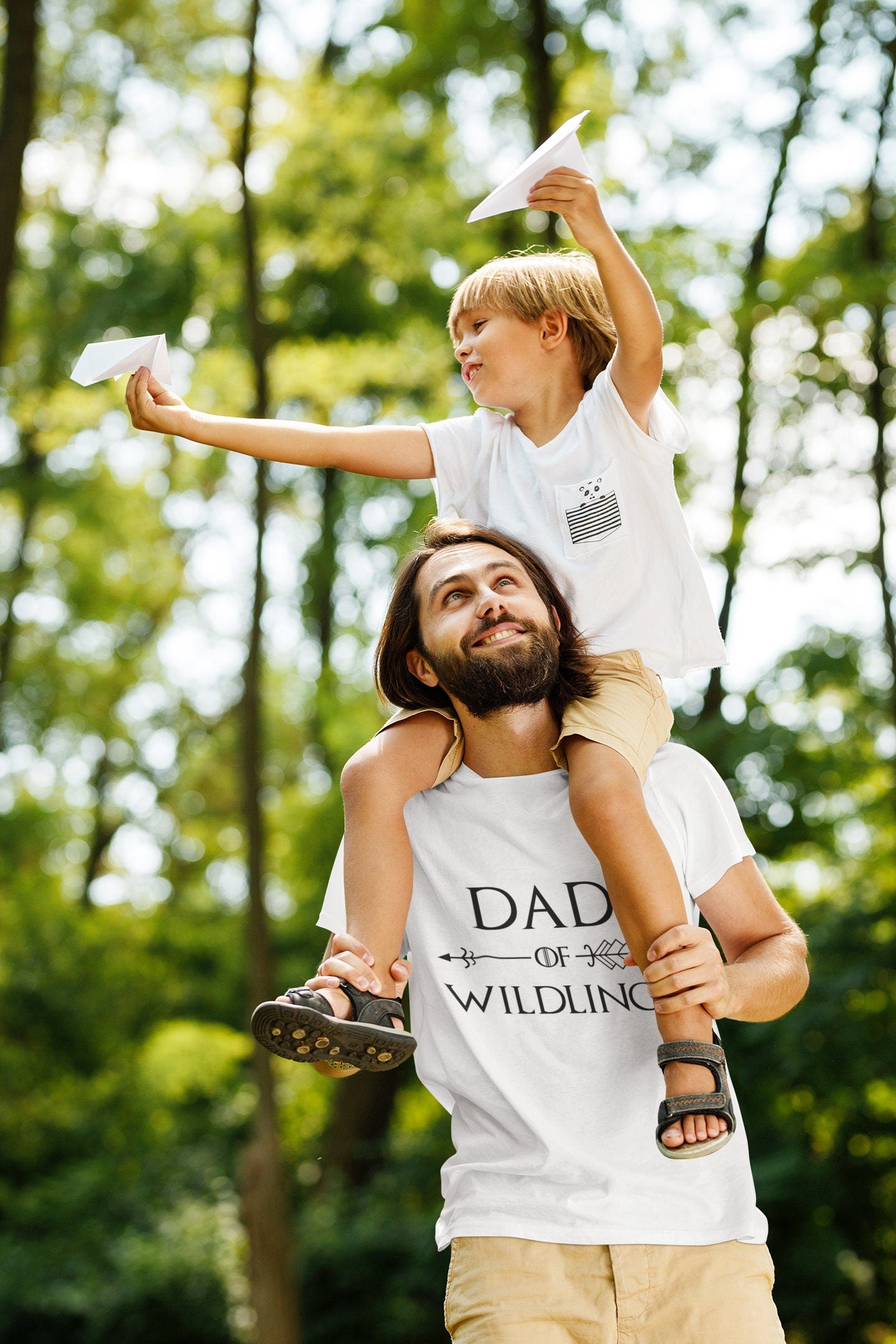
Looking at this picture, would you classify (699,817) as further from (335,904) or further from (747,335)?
→ (747,335)

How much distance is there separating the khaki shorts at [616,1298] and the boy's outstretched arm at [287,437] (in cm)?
136

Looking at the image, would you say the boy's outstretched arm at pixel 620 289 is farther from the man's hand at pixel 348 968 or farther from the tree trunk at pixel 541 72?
the tree trunk at pixel 541 72

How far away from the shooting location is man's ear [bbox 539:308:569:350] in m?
2.39

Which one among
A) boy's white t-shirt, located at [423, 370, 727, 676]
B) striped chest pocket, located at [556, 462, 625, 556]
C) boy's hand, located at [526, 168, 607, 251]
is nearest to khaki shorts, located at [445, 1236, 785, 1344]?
boy's white t-shirt, located at [423, 370, 727, 676]

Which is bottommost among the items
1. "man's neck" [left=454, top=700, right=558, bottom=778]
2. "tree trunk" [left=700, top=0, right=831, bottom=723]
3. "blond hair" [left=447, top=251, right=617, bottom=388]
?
"man's neck" [left=454, top=700, right=558, bottom=778]

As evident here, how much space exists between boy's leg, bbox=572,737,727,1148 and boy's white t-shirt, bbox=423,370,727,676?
305mm

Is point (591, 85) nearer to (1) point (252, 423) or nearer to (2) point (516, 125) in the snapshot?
(2) point (516, 125)

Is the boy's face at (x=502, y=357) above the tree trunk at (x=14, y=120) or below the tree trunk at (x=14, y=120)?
below

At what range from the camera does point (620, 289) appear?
207 cm

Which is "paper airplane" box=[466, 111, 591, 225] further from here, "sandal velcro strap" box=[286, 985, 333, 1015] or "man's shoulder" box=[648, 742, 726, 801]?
"sandal velcro strap" box=[286, 985, 333, 1015]

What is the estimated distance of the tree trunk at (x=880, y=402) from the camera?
8250 millimetres

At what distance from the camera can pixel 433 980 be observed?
7.41 ft

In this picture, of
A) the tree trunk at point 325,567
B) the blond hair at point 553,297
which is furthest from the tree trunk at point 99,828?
the blond hair at point 553,297

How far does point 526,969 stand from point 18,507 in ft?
36.2
